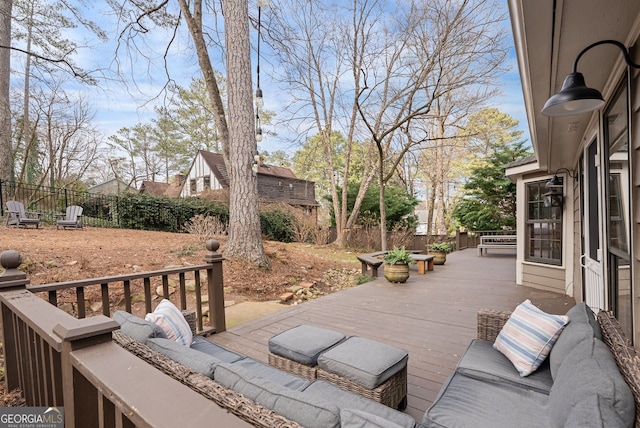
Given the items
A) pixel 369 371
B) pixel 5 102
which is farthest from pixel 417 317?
pixel 5 102

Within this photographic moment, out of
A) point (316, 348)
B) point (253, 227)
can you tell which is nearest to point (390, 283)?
point (253, 227)

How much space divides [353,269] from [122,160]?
1974cm

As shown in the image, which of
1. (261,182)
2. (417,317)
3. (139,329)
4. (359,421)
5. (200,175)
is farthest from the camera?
(200,175)

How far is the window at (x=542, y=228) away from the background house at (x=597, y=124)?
669 mm

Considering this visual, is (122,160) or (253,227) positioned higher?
(122,160)

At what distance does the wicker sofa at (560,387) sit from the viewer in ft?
3.34

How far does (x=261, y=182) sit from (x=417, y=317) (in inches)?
619

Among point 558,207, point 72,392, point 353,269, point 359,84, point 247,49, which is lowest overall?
point 353,269

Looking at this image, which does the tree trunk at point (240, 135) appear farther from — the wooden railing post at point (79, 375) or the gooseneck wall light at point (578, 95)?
the gooseneck wall light at point (578, 95)

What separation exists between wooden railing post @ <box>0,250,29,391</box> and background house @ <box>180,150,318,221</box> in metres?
14.5

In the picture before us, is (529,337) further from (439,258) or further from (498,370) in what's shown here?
(439,258)

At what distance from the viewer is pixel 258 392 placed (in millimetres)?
1122

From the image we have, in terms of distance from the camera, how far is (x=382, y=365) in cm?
191

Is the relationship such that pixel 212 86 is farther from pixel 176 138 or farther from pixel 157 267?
pixel 176 138
